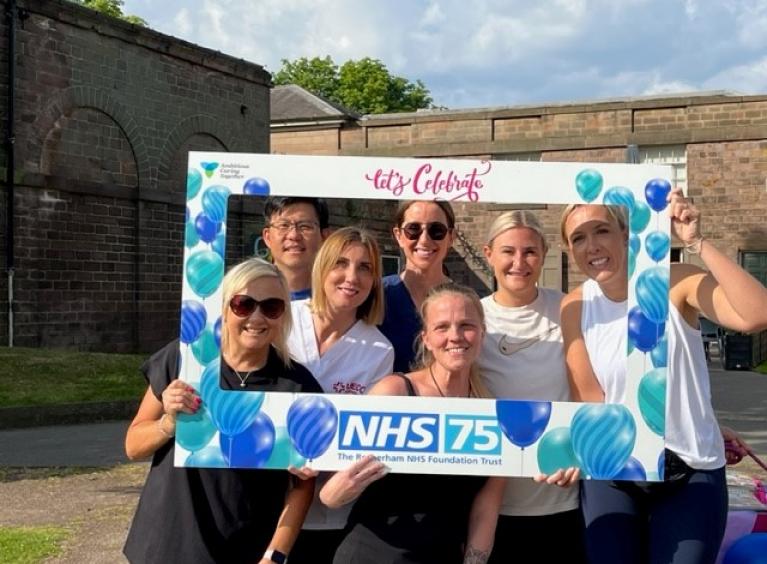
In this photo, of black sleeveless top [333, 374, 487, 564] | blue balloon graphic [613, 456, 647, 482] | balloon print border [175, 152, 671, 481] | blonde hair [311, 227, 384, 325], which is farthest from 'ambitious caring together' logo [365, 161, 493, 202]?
blue balloon graphic [613, 456, 647, 482]

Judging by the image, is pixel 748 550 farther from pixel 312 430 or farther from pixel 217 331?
pixel 217 331

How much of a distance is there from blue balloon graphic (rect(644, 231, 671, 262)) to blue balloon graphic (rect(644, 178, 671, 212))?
84 millimetres

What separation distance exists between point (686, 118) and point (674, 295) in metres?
28.6

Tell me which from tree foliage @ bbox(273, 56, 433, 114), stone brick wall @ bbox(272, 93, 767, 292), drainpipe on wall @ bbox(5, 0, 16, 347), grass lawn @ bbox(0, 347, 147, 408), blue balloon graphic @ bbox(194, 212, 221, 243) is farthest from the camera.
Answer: tree foliage @ bbox(273, 56, 433, 114)

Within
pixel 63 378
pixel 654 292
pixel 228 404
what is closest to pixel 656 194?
pixel 654 292

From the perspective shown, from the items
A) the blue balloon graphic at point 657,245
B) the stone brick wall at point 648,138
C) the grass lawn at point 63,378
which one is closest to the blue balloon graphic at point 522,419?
the blue balloon graphic at point 657,245

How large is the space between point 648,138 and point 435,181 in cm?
2839

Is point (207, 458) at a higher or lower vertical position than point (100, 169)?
lower

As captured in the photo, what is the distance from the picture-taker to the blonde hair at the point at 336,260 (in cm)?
327

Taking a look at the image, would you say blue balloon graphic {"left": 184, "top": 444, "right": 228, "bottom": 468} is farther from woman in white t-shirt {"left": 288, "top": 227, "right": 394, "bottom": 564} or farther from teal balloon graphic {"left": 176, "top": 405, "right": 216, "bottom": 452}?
woman in white t-shirt {"left": 288, "top": 227, "right": 394, "bottom": 564}

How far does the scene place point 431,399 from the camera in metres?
3.01

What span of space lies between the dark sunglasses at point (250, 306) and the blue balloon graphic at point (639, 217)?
3.88 feet

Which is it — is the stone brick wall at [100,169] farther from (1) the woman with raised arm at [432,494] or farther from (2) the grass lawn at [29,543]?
(1) the woman with raised arm at [432,494]

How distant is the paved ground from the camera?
21.7 feet
